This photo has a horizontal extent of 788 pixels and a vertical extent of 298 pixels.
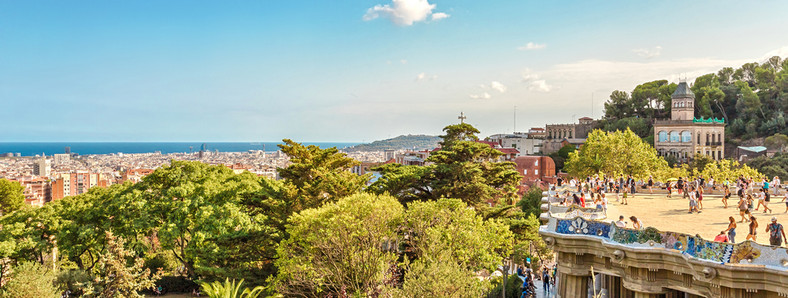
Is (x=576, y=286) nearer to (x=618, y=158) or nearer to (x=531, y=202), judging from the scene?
(x=531, y=202)

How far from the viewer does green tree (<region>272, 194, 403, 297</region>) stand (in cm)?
1881

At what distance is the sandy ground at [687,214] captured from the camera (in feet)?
50.6

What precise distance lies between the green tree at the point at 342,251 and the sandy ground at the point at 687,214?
25.9 ft

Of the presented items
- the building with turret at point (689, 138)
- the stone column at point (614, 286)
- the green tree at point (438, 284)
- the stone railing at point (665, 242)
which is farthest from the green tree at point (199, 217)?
the building with turret at point (689, 138)

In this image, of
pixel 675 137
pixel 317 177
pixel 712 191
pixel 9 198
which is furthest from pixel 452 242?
pixel 675 137

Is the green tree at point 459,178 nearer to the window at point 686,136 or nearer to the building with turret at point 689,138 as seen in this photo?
the building with turret at point 689,138

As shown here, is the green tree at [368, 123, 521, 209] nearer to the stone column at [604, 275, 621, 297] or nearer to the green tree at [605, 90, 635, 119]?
the stone column at [604, 275, 621, 297]

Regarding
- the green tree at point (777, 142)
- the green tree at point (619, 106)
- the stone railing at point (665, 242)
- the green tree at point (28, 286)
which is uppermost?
the green tree at point (619, 106)

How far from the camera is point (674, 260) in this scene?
40.8ft

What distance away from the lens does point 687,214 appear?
60.3 feet

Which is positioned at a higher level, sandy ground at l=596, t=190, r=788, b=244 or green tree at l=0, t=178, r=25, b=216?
sandy ground at l=596, t=190, r=788, b=244

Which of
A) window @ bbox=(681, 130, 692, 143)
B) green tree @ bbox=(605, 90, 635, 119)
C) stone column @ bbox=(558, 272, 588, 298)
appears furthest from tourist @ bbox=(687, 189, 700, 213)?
green tree @ bbox=(605, 90, 635, 119)

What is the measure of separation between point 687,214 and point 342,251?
1207 centimetres

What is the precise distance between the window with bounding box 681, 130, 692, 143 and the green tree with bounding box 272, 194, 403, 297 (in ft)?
209
